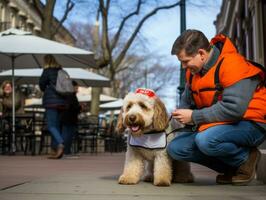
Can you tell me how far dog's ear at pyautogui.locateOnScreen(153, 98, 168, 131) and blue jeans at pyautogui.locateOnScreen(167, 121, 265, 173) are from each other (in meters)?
0.20

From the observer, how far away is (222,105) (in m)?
4.64

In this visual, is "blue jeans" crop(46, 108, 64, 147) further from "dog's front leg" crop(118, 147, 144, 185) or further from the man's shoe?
the man's shoe

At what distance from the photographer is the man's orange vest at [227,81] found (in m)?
4.62

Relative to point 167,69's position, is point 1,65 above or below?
below

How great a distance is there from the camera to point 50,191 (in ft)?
15.1

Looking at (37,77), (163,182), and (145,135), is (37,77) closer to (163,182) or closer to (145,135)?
(145,135)

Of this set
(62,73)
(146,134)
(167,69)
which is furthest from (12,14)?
(146,134)

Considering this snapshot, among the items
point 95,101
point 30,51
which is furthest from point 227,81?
point 95,101

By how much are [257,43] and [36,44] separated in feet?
20.8

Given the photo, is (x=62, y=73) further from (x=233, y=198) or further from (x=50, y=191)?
(x=233, y=198)

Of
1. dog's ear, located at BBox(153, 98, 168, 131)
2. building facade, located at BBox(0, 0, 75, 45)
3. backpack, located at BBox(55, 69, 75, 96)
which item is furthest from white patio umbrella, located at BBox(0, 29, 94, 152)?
building facade, located at BBox(0, 0, 75, 45)

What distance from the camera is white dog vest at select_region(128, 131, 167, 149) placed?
5.00 meters

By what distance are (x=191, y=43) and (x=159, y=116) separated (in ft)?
2.50

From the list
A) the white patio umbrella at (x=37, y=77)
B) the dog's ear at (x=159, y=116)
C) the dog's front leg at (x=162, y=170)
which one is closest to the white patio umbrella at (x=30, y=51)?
the white patio umbrella at (x=37, y=77)
